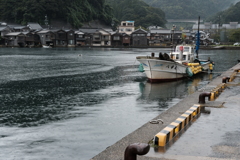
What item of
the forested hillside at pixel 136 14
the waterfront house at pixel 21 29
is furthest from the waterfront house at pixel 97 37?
the forested hillside at pixel 136 14

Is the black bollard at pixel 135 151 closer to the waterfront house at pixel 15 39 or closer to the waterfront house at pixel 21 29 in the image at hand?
the waterfront house at pixel 15 39

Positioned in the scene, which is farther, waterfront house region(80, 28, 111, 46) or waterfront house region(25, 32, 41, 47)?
waterfront house region(80, 28, 111, 46)

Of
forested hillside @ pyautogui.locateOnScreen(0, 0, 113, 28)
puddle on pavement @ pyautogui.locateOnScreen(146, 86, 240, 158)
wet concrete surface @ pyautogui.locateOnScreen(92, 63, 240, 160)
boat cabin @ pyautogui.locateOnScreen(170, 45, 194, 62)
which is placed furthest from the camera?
forested hillside @ pyautogui.locateOnScreen(0, 0, 113, 28)

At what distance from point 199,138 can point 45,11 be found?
105 m

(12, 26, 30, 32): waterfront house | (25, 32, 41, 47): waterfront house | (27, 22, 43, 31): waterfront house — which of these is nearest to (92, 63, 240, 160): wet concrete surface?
(25, 32, 41, 47): waterfront house

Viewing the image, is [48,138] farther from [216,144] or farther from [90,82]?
[90,82]

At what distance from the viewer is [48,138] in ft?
33.0

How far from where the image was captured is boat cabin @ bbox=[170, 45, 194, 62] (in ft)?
85.0

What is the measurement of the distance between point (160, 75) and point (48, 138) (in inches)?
582

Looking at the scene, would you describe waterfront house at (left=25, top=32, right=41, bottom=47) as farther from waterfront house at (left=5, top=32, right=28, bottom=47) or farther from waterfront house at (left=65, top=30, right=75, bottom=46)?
waterfront house at (left=65, top=30, right=75, bottom=46)

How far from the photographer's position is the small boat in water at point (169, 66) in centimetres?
2248

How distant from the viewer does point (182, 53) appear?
26.2 m

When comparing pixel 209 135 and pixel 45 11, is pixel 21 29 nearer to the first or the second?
pixel 45 11

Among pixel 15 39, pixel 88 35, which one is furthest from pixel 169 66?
pixel 15 39
